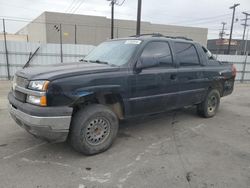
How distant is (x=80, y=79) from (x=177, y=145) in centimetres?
215

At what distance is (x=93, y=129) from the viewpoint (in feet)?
11.3

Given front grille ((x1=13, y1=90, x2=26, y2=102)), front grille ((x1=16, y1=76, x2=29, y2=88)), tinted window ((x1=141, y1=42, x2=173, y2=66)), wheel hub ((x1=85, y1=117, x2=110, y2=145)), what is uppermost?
tinted window ((x1=141, y1=42, x2=173, y2=66))

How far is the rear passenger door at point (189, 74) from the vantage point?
458 cm

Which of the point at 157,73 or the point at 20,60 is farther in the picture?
the point at 20,60

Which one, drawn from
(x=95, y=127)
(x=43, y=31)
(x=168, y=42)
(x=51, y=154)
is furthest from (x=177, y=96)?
(x=43, y=31)

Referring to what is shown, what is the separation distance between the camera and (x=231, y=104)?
25.0ft

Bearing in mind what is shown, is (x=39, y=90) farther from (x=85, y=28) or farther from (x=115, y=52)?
(x=85, y=28)

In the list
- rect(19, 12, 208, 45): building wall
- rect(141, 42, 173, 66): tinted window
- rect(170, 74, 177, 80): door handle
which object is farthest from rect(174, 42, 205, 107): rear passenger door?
rect(19, 12, 208, 45): building wall

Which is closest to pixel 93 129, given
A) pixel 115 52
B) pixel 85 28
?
pixel 115 52

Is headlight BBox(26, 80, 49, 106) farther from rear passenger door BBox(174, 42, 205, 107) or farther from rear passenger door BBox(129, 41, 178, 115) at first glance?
rear passenger door BBox(174, 42, 205, 107)

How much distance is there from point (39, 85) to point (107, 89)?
999mm

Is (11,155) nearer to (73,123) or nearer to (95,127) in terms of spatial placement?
(73,123)

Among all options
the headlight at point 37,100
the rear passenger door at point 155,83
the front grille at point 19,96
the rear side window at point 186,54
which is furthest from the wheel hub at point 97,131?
the rear side window at point 186,54

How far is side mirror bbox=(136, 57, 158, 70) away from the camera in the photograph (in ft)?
12.4
